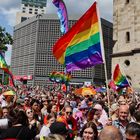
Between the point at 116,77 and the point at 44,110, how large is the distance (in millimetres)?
7711

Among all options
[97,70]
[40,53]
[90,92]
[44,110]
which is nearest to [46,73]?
[40,53]

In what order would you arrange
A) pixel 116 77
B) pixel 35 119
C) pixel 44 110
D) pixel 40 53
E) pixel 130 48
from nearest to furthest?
pixel 35 119
pixel 44 110
pixel 116 77
pixel 130 48
pixel 40 53

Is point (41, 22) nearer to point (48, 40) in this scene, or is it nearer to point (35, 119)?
point (48, 40)

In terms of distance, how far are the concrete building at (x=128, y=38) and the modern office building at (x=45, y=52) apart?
66524mm

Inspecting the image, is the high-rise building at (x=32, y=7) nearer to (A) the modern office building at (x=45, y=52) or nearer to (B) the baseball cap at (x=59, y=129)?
(A) the modern office building at (x=45, y=52)

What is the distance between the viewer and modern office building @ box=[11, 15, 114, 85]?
10794 cm

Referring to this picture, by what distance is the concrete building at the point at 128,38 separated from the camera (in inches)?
1454

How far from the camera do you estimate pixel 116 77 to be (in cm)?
1803

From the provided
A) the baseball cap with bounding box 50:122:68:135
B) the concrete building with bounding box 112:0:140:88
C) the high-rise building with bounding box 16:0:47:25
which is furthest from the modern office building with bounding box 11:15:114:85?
the baseball cap with bounding box 50:122:68:135

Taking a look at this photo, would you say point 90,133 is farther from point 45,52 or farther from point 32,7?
point 32,7

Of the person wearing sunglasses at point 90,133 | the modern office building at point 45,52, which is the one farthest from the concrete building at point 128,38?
the modern office building at point 45,52

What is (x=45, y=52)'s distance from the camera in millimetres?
115125

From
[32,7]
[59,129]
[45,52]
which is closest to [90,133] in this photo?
[59,129]

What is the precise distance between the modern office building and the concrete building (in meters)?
66.5
